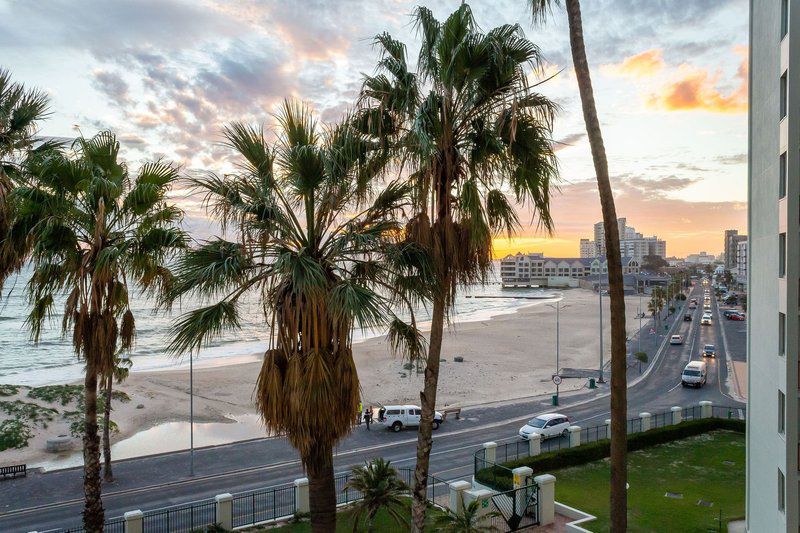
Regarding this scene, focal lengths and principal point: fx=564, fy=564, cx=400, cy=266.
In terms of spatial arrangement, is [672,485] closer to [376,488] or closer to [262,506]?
[376,488]

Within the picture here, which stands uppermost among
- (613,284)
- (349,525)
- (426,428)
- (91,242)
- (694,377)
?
(91,242)

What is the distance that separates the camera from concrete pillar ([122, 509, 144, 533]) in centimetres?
1495

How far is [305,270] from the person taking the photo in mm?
8156

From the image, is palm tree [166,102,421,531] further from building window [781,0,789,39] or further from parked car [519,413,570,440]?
parked car [519,413,570,440]

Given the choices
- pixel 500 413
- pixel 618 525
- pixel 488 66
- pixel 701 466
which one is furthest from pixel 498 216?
pixel 500 413

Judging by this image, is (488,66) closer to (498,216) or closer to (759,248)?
(498,216)

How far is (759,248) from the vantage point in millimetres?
12906

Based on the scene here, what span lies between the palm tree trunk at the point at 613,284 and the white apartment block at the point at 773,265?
3.04 metres

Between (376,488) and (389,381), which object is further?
(389,381)

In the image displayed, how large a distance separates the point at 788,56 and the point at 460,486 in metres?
13.2

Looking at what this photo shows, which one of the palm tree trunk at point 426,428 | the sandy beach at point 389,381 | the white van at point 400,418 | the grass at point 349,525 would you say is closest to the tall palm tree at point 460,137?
the palm tree trunk at point 426,428

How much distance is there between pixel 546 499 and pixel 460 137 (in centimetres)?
1144

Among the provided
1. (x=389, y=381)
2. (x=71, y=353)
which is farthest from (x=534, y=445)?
(x=71, y=353)

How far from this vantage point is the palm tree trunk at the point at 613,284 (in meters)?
8.90
